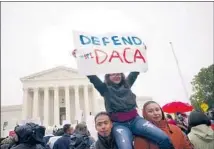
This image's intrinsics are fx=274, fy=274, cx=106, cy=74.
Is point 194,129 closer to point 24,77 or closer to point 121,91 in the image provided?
point 121,91

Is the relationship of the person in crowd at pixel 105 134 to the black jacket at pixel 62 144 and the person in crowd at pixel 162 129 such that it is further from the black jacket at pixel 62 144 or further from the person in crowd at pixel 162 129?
the black jacket at pixel 62 144

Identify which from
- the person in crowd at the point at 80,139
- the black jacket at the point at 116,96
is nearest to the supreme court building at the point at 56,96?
the person in crowd at the point at 80,139

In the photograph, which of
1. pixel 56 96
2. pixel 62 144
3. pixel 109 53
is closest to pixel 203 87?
A: pixel 56 96

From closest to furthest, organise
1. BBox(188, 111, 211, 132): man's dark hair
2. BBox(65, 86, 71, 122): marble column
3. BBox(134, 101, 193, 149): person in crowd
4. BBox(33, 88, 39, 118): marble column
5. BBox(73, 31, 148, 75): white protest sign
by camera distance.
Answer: BBox(134, 101, 193, 149): person in crowd → BBox(73, 31, 148, 75): white protest sign → BBox(188, 111, 211, 132): man's dark hair → BBox(33, 88, 39, 118): marble column → BBox(65, 86, 71, 122): marble column

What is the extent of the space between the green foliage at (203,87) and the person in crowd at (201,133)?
40960mm

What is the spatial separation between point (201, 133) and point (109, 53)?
6.77 ft

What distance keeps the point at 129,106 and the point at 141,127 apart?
439mm

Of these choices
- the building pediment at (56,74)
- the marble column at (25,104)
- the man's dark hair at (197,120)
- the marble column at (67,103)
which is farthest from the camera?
the building pediment at (56,74)

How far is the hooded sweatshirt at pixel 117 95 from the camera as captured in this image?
4246mm

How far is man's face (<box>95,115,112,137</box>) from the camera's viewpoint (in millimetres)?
3982

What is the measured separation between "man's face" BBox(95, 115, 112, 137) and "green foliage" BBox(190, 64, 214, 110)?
4221 centimetres

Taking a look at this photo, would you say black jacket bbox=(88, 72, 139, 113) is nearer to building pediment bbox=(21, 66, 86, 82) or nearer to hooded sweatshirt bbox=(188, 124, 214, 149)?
hooded sweatshirt bbox=(188, 124, 214, 149)

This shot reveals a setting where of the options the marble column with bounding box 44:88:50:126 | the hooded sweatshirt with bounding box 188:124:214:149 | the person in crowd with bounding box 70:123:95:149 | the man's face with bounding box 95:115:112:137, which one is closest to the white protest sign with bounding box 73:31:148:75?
the man's face with bounding box 95:115:112:137

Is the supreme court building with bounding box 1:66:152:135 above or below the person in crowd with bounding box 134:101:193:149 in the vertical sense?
above
